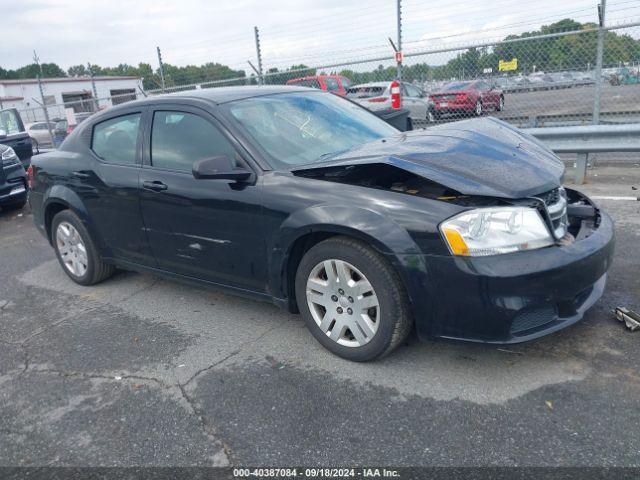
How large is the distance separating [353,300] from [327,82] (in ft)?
35.5

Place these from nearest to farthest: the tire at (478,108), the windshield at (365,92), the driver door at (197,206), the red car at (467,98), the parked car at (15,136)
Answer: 1. the driver door at (197,206)
2. the red car at (467,98)
3. the parked car at (15,136)
4. the tire at (478,108)
5. the windshield at (365,92)

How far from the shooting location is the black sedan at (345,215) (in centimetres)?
267

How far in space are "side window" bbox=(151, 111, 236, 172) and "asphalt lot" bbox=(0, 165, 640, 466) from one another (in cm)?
115

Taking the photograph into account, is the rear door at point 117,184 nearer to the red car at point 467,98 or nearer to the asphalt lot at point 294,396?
the asphalt lot at point 294,396

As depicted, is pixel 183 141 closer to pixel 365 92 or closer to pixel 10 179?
pixel 10 179

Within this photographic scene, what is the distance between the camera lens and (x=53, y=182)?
471cm

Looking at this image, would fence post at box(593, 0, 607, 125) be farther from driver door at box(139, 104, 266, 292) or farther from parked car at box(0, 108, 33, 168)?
parked car at box(0, 108, 33, 168)

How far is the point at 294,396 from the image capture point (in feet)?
9.43

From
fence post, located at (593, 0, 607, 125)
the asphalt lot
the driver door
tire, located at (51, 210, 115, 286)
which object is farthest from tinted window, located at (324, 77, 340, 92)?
the asphalt lot

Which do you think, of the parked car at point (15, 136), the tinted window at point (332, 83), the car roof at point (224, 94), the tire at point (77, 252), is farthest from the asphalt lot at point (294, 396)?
the tinted window at point (332, 83)

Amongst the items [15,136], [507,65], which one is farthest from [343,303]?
[15,136]

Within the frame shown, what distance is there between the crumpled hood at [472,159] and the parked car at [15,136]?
349 inches

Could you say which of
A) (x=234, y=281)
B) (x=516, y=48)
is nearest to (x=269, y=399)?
(x=234, y=281)

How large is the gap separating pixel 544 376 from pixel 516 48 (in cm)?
760
